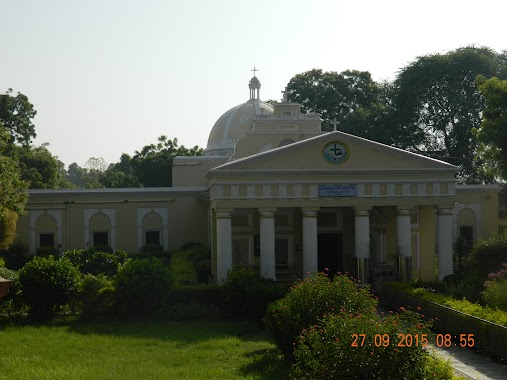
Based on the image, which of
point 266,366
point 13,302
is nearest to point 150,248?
point 13,302

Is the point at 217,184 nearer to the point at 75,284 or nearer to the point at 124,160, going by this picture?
the point at 75,284

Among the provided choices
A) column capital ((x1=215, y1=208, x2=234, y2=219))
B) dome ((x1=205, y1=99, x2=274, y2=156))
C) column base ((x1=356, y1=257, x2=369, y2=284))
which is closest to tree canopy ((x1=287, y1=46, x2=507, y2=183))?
dome ((x1=205, y1=99, x2=274, y2=156))

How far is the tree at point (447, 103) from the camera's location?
53.3m

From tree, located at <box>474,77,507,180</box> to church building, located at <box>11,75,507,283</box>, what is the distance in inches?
147

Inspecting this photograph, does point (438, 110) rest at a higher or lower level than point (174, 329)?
higher

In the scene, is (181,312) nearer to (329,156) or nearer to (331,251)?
(329,156)

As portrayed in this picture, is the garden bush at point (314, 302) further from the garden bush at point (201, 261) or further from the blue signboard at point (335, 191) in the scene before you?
the garden bush at point (201, 261)

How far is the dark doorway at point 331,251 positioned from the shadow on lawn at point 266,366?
1489 cm

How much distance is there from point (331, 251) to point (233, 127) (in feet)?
56.2

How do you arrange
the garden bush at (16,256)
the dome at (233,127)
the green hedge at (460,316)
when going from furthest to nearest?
the dome at (233,127)
the garden bush at (16,256)
the green hedge at (460,316)

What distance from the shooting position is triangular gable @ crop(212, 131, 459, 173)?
29.0 meters

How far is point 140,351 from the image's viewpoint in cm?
1814

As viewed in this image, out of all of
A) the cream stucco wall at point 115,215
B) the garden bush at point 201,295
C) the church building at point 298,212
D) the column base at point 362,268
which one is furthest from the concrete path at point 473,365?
the cream stucco wall at point 115,215

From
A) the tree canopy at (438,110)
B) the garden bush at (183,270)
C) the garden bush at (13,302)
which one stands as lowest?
the garden bush at (13,302)
